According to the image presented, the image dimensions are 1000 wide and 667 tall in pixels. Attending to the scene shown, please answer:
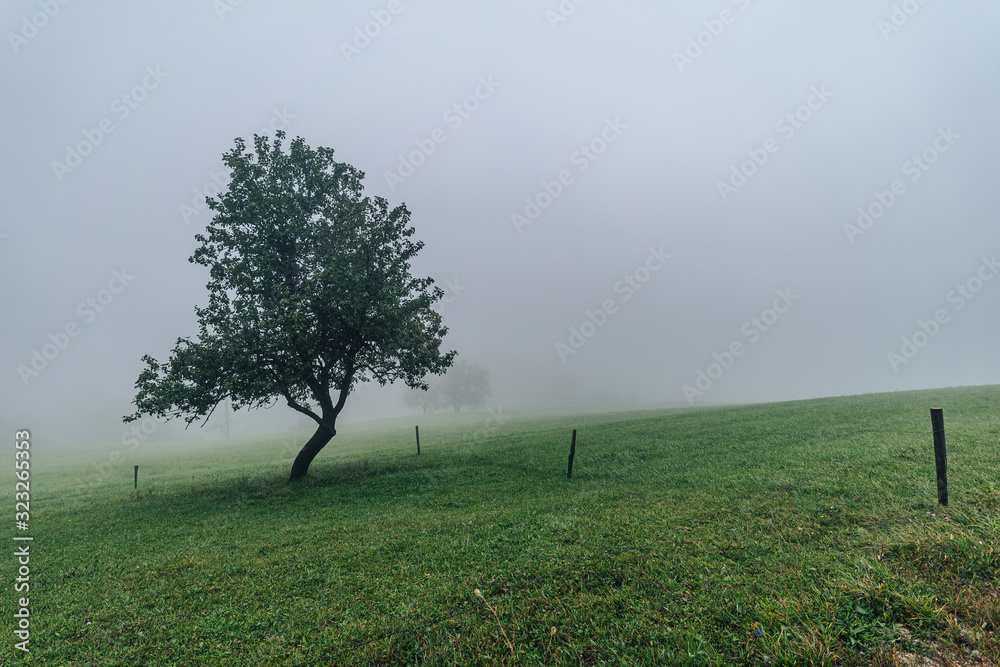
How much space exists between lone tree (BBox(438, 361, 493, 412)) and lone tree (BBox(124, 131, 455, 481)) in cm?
9040

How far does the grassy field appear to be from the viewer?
18.0ft

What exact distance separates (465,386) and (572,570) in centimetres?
10660

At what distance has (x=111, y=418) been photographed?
132 meters

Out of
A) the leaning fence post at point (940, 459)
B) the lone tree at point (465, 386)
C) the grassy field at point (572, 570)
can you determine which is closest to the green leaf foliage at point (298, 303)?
the grassy field at point (572, 570)

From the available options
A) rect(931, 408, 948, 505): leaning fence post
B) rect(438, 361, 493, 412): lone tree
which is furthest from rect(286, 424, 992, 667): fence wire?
rect(438, 361, 493, 412): lone tree


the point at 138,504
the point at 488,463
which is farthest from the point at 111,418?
the point at 488,463

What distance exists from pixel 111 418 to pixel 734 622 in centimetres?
18374

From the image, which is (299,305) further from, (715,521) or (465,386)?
(465,386)

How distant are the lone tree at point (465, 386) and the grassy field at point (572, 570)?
315ft

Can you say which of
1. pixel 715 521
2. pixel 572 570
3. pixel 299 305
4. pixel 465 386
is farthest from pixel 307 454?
pixel 465 386

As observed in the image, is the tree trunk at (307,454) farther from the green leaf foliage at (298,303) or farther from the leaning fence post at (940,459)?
the leaning fence post at (940,459)

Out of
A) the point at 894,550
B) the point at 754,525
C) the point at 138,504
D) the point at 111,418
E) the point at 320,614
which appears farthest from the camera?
the point at 111,418

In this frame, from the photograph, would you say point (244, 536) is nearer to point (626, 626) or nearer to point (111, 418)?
point (626, 626)

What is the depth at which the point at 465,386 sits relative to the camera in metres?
113
